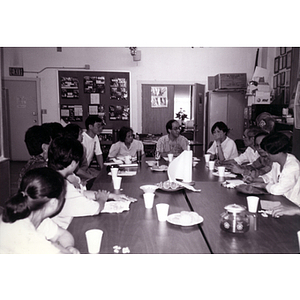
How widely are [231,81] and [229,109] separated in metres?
0.53

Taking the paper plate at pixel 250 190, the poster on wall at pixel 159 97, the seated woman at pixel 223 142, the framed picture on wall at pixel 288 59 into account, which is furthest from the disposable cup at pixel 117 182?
Answer: the poster on wall at pixel 159 97

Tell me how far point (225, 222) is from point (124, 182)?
1.14 metres

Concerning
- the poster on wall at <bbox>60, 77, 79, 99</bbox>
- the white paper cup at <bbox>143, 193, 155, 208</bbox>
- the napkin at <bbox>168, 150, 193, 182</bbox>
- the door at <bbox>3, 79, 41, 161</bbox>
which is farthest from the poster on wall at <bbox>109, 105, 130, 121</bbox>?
the white paper cup at <bbox>143, 193, 155, 208</bbox>

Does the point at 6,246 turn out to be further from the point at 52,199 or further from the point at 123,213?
the point at 123,213

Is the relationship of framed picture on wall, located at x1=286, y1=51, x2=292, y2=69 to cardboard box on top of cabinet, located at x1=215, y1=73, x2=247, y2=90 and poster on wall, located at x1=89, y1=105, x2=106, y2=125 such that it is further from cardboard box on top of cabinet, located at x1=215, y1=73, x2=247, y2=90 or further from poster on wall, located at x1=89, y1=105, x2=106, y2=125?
poster on wall, located at x1=89, y1=105, x2=106, y2=125

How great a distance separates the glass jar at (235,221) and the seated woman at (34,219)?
704 millimetres

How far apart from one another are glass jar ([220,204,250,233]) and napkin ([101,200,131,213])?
579mm

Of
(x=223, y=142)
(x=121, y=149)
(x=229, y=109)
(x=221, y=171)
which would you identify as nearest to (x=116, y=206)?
(x=221, y=171)

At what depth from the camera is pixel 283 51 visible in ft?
17.9

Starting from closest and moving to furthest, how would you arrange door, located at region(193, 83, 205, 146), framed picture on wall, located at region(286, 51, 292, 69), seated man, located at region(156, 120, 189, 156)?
seated man, located at region(156, 120, 189, 156) < framed picture on wall, located at region(286, 51, 292, 69) < door, located at region(193, 83, 205, 146)

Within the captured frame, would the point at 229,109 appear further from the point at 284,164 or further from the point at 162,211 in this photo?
the point at 162,211

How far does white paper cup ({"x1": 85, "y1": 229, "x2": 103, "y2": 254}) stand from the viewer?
1.37 m

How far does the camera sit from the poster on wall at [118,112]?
6.72m
